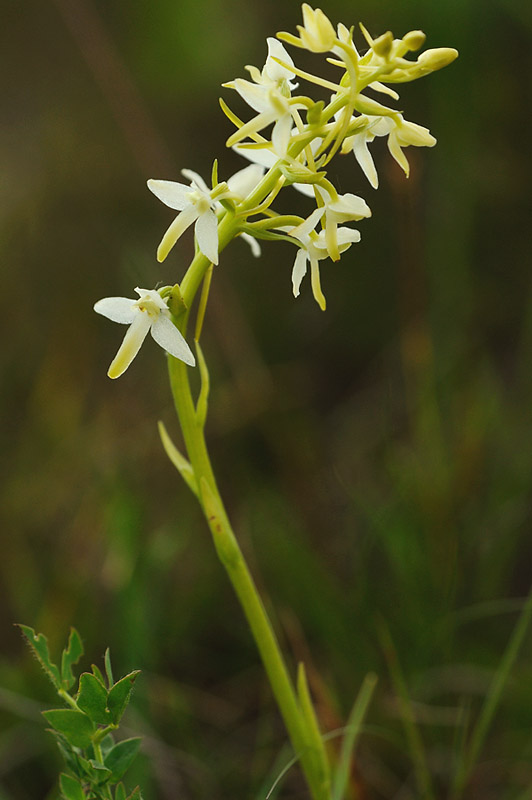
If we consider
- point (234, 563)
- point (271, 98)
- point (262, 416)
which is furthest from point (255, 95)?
point (262, 416)

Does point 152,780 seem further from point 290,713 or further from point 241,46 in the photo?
point 241,46

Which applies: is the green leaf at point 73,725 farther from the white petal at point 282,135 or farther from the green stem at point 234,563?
the white petal at point 282,135

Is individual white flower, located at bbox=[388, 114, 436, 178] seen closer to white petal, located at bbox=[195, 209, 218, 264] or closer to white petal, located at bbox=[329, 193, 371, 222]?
white petal, located at bbox=[329, 193, 371, 222]

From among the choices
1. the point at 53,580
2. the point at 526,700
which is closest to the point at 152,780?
the point at 53,580

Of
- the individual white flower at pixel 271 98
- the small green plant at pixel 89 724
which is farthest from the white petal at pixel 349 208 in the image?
the small green plant at pixel 89 724

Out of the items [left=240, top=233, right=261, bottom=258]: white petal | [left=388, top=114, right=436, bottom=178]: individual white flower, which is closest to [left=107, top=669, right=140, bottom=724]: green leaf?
[left=240, top=233, right=261, bottom=258]: white petal
